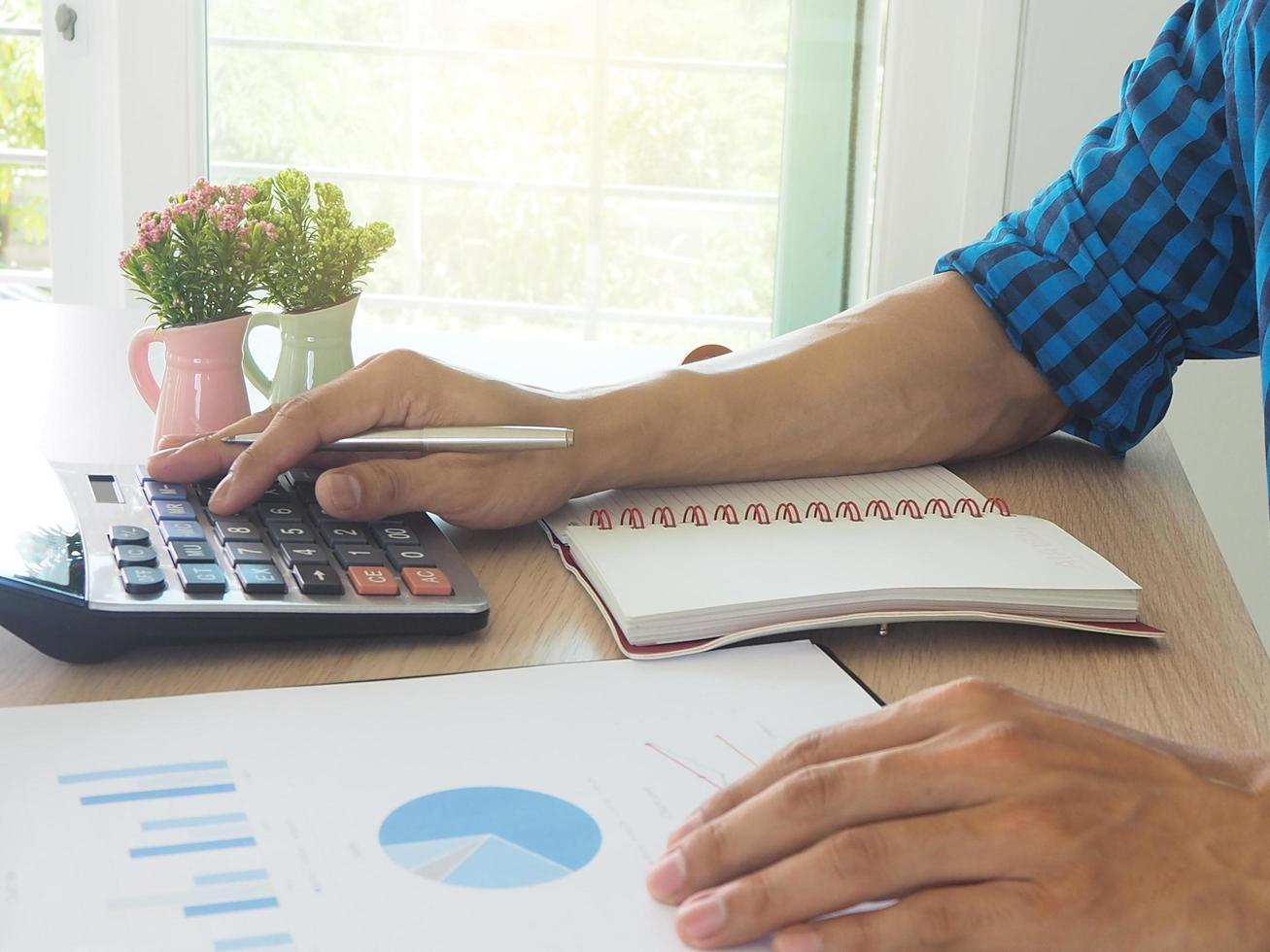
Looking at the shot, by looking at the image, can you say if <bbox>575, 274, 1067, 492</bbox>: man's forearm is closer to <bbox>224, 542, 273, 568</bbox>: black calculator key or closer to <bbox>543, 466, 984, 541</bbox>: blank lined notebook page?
<bbox>543, 466, 984, 541</bbox>: blank lined notebook page

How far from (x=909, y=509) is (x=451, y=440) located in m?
0.26

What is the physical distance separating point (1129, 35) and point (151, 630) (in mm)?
1965

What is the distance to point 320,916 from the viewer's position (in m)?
0.37

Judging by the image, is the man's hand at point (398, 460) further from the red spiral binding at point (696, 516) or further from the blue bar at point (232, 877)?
the blue bar at point (232, 877)

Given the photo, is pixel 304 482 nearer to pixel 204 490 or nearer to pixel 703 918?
pixel 204 490

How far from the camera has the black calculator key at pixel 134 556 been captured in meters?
0.55

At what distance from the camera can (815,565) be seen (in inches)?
24.7

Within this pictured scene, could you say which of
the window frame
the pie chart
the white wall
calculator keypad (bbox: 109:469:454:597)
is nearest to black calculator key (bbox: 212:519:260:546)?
calculator keypad (bbox: 109:469:454:597)

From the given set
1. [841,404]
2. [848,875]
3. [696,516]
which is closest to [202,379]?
[696,516]

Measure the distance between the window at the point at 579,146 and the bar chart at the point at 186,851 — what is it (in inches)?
81.8

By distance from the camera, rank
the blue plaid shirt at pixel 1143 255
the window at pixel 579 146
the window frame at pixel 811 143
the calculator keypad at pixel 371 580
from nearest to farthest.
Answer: the calculator keypad at pixel 371 580, the blue plaid shirt at pixel 1143 255, the window frame at pixel 811 143, the window at pixel 579 146

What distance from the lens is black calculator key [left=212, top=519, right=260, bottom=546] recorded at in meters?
0.60

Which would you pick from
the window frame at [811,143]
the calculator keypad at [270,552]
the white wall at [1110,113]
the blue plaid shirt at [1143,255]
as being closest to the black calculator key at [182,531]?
the calculator keypad at [270,552]

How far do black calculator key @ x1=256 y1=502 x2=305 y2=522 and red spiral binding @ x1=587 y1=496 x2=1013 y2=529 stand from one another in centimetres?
16
